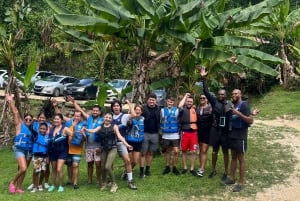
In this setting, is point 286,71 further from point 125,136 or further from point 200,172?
point 125,136

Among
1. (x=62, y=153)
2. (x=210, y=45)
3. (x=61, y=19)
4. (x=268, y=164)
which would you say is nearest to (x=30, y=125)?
(x=62, y=153)

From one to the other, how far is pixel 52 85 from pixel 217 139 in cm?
1715

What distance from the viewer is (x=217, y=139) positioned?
9.15 meters

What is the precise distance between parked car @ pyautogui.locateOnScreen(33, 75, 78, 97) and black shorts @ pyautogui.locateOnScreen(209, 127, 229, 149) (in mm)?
16711

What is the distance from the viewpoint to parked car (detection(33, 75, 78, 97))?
2456 cm

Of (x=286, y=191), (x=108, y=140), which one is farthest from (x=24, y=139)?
(x=286, y=191)

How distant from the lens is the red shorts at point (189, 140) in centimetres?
955

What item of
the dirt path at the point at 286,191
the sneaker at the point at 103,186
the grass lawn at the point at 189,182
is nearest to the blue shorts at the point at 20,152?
the grass lawn at the point at 189,182

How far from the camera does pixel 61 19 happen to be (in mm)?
9758

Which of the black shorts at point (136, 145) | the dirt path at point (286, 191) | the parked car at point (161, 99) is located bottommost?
the dirt path at point (286, 191)

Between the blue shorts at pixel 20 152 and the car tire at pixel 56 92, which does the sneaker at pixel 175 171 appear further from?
the car tire at pixel 56 92

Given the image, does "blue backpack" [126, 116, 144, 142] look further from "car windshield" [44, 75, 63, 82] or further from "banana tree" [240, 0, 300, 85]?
"car windshield" [44, 75, 63, 82]

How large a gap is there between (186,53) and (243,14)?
165cm

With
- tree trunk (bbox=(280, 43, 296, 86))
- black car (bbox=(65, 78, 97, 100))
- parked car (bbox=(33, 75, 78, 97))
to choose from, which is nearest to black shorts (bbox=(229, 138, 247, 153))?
tree trunk (bbox=(280, 43, 296, 86))
